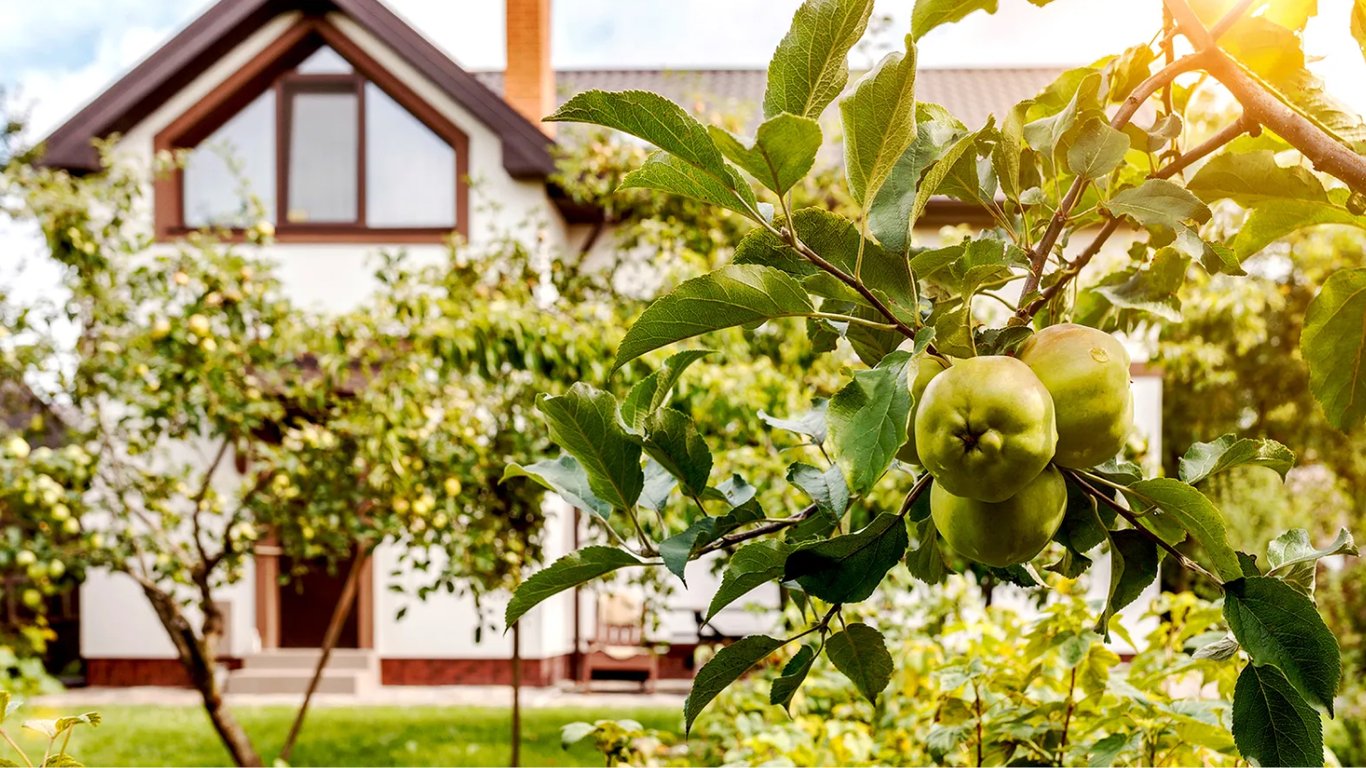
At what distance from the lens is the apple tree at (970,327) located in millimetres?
632

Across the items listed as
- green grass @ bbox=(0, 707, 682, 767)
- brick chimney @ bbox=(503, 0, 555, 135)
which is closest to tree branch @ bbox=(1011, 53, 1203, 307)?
green grass @ bbox=(0, 707, 682, 767)

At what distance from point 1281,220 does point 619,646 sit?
1015 centimetres

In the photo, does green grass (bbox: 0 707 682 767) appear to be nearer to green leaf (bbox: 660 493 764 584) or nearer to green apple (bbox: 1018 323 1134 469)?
green leaf (bbox: 660 493 764 584)

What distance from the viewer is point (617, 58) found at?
14.6 m

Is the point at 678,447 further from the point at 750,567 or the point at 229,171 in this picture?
the point at 229,171

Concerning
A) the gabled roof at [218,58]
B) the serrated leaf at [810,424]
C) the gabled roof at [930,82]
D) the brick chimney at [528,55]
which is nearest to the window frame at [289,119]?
the gabled roof at [218,58]

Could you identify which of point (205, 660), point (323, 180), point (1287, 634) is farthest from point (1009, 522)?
point (323, 180)

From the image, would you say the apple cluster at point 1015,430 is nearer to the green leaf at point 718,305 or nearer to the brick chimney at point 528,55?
the green leaf at point 718,305

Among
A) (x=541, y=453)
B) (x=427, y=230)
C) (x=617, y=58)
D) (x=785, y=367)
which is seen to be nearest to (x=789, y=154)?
(x=541, y=453)

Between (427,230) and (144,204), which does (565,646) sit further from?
(144,204)

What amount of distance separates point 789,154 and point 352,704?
10051 mm

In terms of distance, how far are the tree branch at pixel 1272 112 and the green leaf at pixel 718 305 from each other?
38 cm


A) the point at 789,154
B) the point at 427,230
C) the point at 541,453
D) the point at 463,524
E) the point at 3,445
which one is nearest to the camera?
the point at 789,154

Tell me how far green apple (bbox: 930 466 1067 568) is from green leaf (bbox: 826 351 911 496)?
0.40 feet
